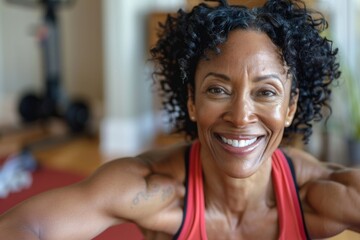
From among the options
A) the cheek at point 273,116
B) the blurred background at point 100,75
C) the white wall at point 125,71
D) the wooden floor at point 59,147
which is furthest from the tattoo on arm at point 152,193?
the white wall at point 125,71

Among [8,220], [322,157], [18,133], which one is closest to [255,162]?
[8,220]

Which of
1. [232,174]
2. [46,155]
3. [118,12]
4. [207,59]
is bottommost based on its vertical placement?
[46,155]

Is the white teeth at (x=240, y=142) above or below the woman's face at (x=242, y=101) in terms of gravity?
below

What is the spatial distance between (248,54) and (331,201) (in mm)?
354

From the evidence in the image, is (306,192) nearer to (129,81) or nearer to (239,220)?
(239,220)

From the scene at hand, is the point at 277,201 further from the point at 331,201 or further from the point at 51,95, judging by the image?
the point at 51,95

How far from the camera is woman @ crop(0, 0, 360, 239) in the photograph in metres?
0.86

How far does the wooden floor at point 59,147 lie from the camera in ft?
9.61

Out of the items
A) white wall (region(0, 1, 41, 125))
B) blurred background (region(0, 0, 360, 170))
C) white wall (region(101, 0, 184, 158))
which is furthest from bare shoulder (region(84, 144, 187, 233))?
white wall (region(0, 1, 41, 125))

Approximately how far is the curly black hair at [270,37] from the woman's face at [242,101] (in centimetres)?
2

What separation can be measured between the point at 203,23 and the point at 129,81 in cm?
247

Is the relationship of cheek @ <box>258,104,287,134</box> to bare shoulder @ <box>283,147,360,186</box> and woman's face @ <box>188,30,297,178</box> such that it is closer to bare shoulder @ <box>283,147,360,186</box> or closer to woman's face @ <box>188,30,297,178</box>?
woman's face @ <box>188,30,297,178</box>

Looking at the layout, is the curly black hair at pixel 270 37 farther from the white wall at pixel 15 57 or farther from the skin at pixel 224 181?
the white wall at pixel 15 57

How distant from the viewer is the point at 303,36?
93 cm
